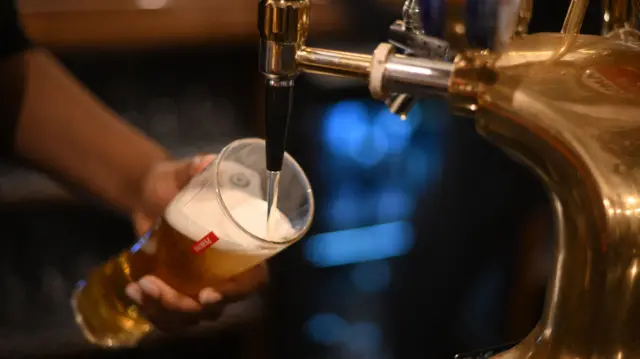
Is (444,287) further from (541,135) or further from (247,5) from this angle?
(541,135)

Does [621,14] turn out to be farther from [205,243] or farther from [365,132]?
[365,132]

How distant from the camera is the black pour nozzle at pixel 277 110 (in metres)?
0.43

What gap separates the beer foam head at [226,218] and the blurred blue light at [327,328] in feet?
3.71

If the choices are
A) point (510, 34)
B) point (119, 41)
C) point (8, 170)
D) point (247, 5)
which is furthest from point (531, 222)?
point (510, 34)

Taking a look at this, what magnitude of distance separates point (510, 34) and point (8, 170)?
3.69 feet

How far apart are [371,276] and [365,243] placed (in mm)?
87

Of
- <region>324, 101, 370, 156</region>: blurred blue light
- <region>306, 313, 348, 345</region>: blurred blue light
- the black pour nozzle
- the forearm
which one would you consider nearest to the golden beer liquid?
the black pour nozzle

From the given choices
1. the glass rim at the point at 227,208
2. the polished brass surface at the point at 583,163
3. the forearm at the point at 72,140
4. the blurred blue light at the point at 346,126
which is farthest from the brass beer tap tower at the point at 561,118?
the blurred blue light at the point at 346,126

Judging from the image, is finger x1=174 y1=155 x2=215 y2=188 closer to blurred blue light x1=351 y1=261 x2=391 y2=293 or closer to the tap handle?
the tap handle

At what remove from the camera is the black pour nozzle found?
43 cm

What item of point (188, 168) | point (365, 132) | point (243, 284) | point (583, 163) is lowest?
point (365, 132)

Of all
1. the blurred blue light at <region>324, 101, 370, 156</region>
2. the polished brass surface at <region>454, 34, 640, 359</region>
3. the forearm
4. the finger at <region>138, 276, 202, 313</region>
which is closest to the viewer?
the polished brass surface at <region>454, 34, 640, 359</region>

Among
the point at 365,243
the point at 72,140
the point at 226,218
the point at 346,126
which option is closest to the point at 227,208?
the point at 226,218

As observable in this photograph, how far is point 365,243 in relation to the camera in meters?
1.78
